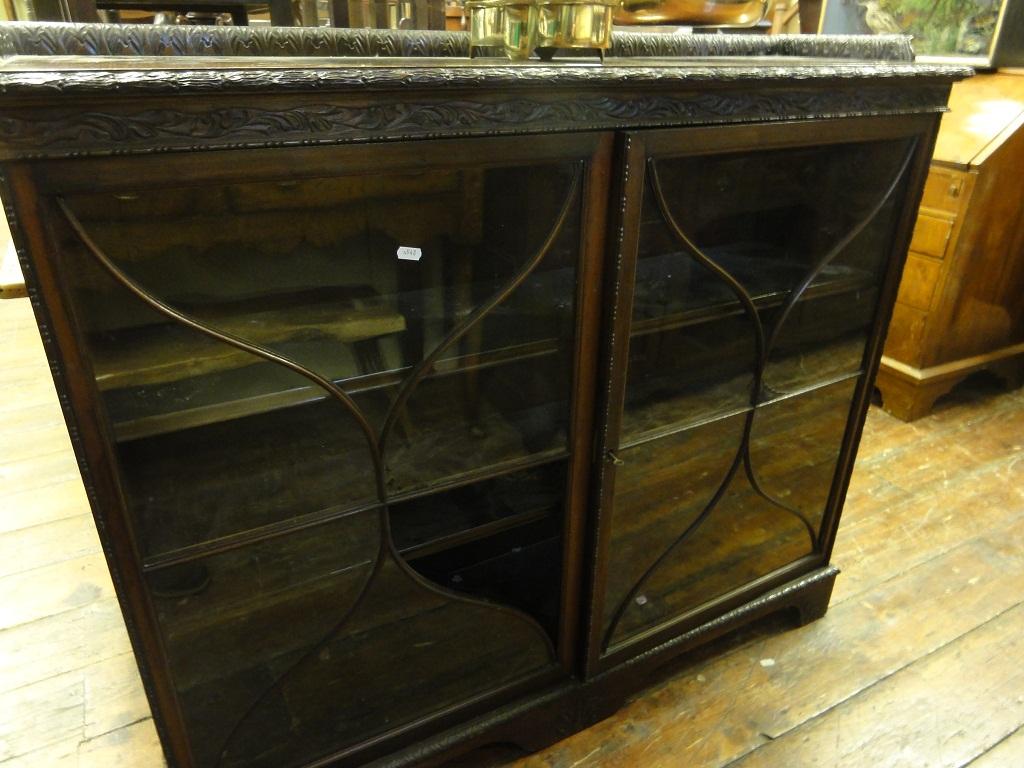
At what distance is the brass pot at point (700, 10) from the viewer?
0.92 meters

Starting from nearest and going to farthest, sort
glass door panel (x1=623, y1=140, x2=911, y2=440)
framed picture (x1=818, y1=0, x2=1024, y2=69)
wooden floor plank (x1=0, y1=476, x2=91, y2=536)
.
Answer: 1. glass door panel (x1=623, y1=140, x2=911, y2=440)
2. wooden floor plank (x1=0, y1=476, x2=91, y2=536)
3. framed picture (x1=818, y1=0, x2=1024, y2=69)

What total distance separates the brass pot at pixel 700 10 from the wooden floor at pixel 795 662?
90 centimetres

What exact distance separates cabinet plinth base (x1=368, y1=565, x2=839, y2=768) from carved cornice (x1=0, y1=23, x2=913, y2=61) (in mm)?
779

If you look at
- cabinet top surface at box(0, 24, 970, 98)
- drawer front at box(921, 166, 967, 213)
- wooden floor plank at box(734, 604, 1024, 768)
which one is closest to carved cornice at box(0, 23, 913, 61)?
cabinet top surface at box(0, 24, 970, 98)

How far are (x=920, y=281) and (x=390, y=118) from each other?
1.54m

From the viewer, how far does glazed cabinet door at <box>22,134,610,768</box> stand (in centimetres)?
58

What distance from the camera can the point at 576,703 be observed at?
982 mm

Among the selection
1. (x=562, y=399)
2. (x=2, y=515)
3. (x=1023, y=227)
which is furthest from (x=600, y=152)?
(x=1023, y=227)

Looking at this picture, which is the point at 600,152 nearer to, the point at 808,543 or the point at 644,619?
the point at 644,619

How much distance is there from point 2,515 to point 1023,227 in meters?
2.28

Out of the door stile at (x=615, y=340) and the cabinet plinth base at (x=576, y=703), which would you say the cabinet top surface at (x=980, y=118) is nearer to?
the cabinet plinth base at (x=576, y=703)

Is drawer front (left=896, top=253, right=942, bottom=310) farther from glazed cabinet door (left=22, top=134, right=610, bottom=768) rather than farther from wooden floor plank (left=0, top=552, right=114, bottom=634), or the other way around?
wooden floor plank (left=0, top=552, right=114, bottom=634)

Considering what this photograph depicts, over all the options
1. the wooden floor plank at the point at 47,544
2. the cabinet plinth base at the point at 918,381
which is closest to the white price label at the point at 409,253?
the wooden floor plank at the point at 47,544

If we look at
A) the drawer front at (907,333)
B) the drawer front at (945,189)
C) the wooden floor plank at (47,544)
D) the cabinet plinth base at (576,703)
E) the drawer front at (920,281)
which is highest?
the drawer front at (945,189)
